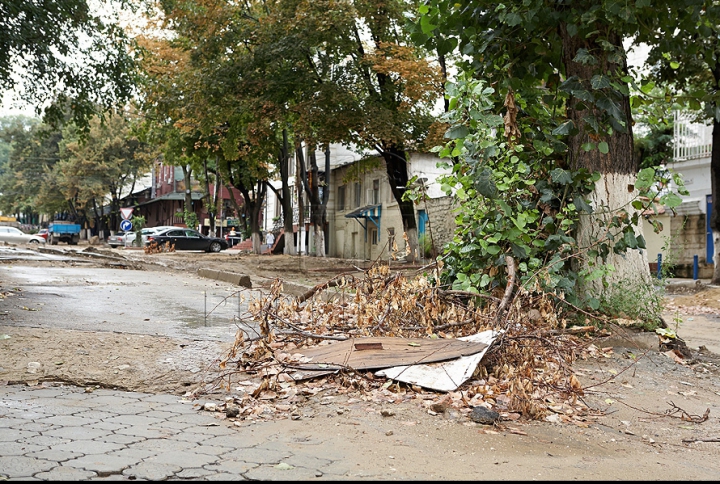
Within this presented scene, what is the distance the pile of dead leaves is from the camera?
5172 millimetres

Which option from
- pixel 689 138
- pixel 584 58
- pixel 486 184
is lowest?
pixel 486 184

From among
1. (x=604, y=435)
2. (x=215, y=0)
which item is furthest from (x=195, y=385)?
(x=215, y=0)

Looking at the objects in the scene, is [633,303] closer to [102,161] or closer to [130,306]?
[130,306]

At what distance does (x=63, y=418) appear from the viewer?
462 centimetres

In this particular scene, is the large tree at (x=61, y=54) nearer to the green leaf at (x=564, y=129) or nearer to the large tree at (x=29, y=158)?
the green leaf at (x=564, y=129)

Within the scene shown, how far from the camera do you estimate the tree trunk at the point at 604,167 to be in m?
7.83

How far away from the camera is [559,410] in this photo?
519 cm

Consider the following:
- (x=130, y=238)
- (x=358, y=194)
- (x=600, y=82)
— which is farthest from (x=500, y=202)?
(x=130, y=238)

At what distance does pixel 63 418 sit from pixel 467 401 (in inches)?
106

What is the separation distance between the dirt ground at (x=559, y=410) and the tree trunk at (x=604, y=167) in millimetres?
792

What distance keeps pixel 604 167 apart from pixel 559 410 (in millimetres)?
3703

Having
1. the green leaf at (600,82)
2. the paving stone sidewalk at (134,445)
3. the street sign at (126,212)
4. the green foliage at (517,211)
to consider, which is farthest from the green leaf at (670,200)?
the street sign at (126,212)

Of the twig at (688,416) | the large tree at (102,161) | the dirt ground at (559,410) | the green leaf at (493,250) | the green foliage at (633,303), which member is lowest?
the twig at (688,416)

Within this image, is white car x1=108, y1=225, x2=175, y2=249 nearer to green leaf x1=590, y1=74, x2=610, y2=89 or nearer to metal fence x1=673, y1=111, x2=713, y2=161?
metal fence x1=673, y1=111, x2=713, y2=161
